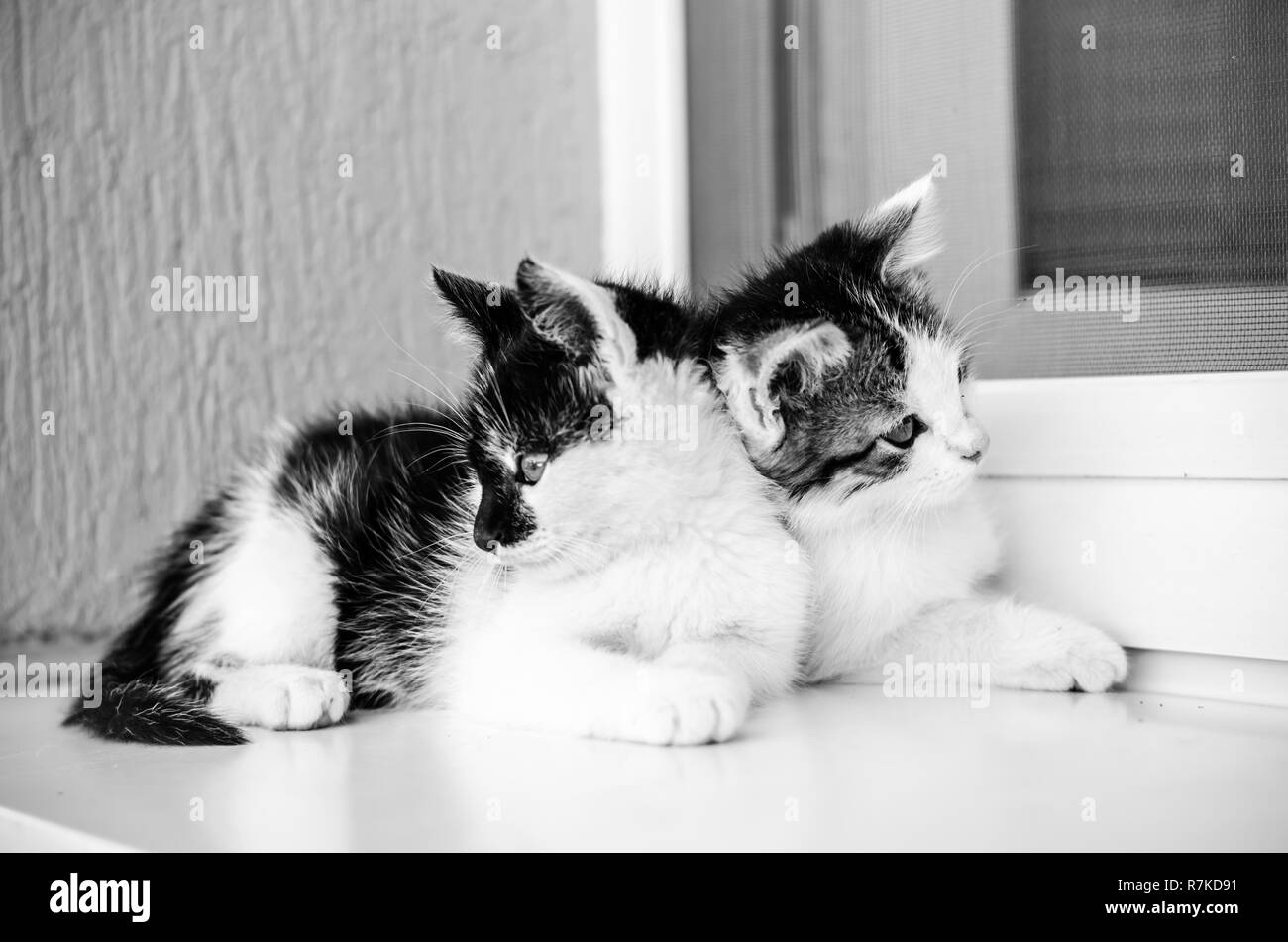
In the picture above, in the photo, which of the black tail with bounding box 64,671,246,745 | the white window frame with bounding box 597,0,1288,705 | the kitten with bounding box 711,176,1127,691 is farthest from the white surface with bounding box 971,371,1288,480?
the black tail with bounding box 64,671,246,745

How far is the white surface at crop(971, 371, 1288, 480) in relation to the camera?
1.19m

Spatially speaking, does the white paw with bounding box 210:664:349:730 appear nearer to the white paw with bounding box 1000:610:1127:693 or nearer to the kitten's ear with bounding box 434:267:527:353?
the kitten's ear with bounding box 434:267:527:353

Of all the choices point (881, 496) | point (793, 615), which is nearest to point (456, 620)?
point (793, 615)

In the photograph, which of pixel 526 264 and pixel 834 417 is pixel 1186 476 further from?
pixel 526 264

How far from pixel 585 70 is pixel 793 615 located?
1.13 m

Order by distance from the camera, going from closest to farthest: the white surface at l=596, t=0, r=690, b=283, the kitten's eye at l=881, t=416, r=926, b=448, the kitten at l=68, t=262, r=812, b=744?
the kitten at l=68, t=262, r=812, b=744
the kitten's eye at l=881, t=416, r=926, b=448
the white surface at l=596, t=0, r=690, b=283

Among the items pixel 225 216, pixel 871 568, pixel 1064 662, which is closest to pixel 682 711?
pixel 871 568

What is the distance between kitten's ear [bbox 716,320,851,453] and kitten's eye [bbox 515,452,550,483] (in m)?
0.22

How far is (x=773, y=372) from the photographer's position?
116 centimetres

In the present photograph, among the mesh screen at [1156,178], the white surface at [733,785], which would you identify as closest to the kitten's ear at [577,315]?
the white surface at [733,785]

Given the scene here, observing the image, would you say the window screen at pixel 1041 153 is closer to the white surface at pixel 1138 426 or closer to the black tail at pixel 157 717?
the white surface at pixel 1138 426

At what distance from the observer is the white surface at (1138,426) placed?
3.92ft

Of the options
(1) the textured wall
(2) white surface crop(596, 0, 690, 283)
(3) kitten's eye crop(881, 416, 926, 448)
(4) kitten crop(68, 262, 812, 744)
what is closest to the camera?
(4) kitten crop(68, 262, 812, 744)

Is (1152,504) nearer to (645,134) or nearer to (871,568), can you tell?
(871,568)
